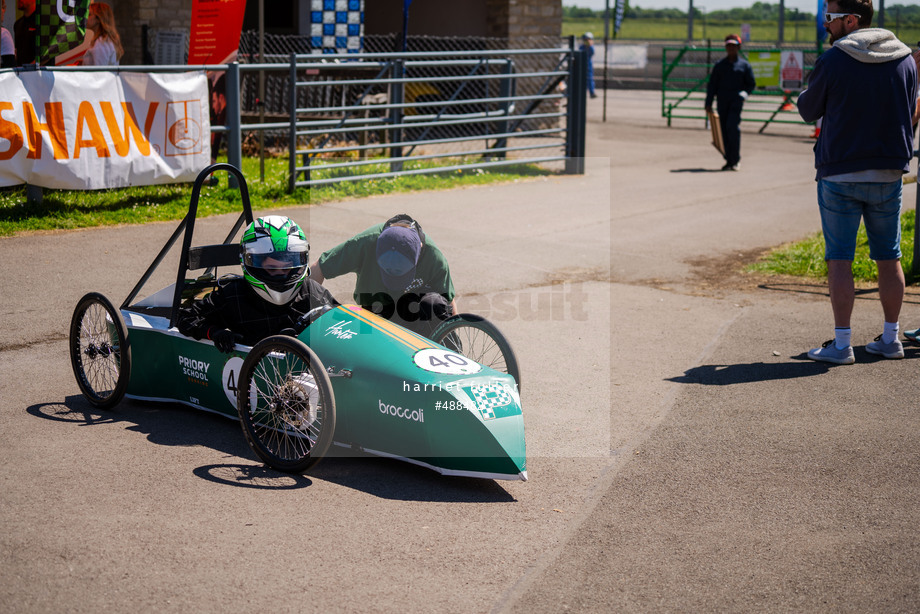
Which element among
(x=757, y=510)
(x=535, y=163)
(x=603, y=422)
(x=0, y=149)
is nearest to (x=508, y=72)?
(x=535, y=163)

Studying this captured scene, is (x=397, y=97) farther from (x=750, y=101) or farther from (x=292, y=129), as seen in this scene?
(x=750, y=101)

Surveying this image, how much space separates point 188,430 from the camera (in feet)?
17.1

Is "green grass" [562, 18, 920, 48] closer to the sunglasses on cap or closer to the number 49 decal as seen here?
the sunglasses on cap

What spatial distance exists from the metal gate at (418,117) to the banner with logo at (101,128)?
133 centimetres

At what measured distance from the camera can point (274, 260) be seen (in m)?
4.91

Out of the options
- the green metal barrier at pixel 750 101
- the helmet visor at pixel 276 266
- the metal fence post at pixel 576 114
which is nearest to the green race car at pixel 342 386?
the helmet visor at pixel 276 266

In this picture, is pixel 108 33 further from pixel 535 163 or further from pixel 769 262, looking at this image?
pixel 769 262

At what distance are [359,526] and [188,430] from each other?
5.01ft

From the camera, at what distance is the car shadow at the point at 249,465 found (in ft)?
14.7

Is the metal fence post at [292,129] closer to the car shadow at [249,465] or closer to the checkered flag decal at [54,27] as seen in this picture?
the checkered flag decal at [54,27]

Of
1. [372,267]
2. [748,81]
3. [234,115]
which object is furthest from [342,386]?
[748,81]

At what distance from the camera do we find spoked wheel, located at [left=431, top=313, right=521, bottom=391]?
5.21 metres

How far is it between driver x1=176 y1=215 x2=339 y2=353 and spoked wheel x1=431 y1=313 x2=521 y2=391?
0.68 metres

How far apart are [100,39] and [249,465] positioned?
9.21 meters
